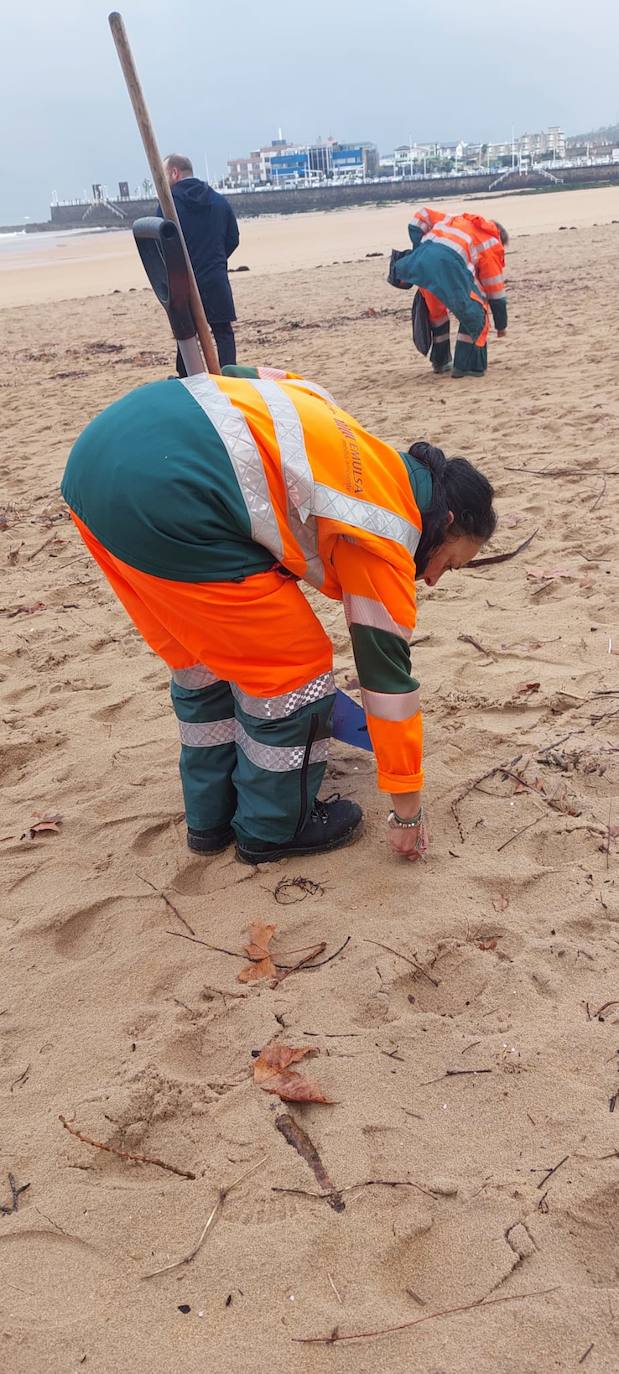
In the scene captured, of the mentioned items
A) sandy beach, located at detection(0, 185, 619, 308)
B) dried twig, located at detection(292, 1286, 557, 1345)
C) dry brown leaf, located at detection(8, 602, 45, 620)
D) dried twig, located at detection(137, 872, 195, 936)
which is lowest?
dried twig, located at detection(292, 1286, 557, 1345)

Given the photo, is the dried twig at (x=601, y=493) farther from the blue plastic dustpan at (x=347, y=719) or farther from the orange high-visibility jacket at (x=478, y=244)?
the orange high-visibility jacket at (x=478, y=244)

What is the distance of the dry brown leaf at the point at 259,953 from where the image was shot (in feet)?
6.63

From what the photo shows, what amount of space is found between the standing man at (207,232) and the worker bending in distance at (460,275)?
133cm

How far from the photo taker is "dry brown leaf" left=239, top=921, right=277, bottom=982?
2.02 metres

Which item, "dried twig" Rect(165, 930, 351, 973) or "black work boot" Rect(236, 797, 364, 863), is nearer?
"dried twig" Rect(165, 930, 351, 973)

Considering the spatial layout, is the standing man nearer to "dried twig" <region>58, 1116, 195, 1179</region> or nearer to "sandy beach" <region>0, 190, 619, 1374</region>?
"sandy beach" <region>0, 190, 619, 1374</region>

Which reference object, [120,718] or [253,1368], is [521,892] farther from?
[120,718]

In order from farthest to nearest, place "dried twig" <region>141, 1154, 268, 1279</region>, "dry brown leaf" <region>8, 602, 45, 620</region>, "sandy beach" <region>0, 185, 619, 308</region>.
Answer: "sandy beach" <region>0, 185, 619, 308</region>, "dry brown leaf" <region>8, 602, 45, 620</region>, "dried twig" <region>141, 1154, 268, 1279</region>

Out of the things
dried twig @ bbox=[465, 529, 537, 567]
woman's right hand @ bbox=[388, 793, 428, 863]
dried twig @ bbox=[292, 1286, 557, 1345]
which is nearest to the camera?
dried twig @ bbox=[292, 1286, 557, 1345]

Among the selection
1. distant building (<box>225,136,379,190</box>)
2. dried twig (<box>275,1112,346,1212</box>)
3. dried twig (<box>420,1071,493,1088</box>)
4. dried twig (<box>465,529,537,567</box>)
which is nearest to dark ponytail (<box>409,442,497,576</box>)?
dried twig (<box>420,1071,493,1088</box>)

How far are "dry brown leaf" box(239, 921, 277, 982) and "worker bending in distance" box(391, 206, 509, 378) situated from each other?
5563mm

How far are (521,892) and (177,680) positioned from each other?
954 millimetres

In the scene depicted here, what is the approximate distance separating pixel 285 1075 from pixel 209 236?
563 cm

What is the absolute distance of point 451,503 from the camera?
Answer: 212 cm
